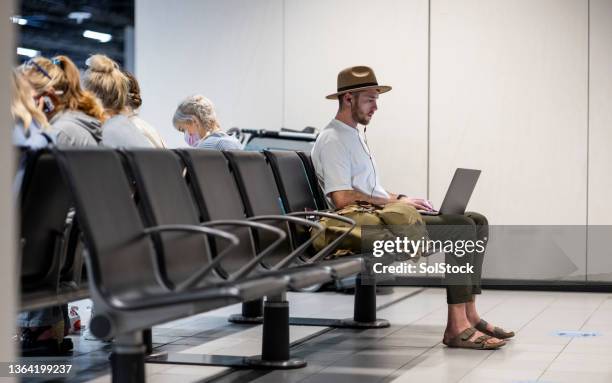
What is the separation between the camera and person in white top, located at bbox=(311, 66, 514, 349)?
498 cm

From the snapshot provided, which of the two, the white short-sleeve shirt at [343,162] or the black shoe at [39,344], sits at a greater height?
the white short-sleeve shirt at [343,162]

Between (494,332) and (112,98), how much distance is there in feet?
7.50

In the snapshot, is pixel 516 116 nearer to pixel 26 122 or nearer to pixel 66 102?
pixel 66 102

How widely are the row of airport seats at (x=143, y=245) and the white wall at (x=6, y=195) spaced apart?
0.83 meters

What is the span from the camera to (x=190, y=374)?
4.27m

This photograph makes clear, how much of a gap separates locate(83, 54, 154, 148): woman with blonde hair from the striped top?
1.08 metres

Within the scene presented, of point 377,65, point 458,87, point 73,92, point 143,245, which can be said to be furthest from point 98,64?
point 458,87

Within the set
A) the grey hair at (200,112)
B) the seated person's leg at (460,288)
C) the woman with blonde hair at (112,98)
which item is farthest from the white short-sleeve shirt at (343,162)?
the grey hair at (200,112)

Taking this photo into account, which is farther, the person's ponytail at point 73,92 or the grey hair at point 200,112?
the grey hair at point 200,112

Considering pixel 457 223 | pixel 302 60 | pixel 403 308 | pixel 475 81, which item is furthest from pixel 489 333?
pixel 302 60

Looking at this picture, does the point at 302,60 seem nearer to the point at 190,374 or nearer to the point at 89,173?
the point at 190,374

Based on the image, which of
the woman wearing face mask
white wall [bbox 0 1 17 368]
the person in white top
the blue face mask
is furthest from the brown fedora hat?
white wall [bbox 0 1 17 368]

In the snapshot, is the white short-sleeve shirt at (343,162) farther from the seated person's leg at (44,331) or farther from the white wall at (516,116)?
the white wall at (516,116)

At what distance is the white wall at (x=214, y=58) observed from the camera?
27.1 ft
